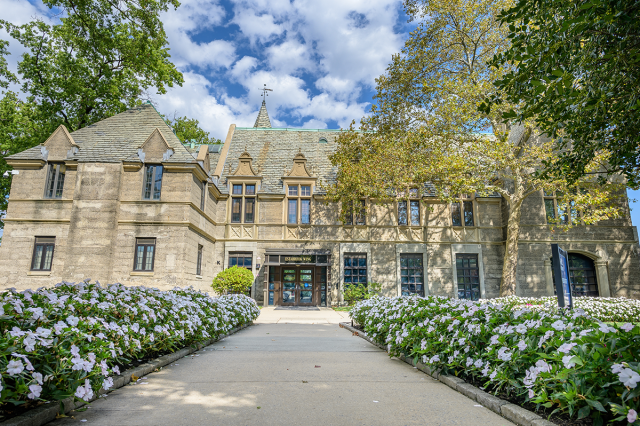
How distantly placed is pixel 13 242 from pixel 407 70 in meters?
21.4

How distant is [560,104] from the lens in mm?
6508

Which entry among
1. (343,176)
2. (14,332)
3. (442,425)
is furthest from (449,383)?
(343,176)

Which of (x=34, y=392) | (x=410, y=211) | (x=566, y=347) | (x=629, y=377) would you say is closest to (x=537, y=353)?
(x=566, y=347)

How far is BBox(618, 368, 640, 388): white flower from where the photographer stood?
2.59 m

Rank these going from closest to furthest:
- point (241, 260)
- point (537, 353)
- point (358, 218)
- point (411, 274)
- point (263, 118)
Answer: point (537, 353) → point (241, 260) → point (411, 274) → point (358, 218) → point (263, 118)

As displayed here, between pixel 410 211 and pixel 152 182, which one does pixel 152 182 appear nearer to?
pixel 152 182

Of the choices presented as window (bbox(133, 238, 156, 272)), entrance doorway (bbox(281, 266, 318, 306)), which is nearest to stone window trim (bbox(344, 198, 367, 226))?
entrance doorway (bbox(281, 266, 318, 306))

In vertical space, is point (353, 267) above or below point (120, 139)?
below

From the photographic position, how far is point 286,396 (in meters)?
4.40

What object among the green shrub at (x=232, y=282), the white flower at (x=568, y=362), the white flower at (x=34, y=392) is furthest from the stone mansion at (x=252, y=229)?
the white flower at (x=568, y=362)

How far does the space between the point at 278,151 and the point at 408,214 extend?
9887 mm

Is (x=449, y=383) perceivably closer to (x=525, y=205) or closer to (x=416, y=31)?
(x=416, y=31)

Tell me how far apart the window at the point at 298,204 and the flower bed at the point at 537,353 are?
16795 millimetres

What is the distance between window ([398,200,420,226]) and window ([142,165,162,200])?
1412 centimetres
